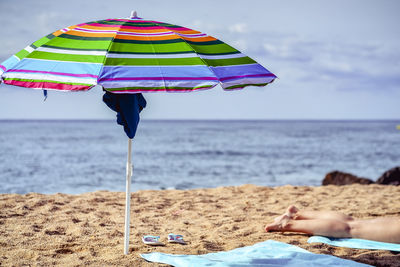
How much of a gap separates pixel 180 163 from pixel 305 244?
16.1 m

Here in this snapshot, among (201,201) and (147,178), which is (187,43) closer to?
(201,201)

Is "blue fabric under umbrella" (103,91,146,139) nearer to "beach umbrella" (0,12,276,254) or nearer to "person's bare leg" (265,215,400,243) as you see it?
"beach umbrella" (0,12,276,254)

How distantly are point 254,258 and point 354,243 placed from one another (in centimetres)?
135

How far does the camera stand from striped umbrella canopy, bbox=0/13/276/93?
9.72 ft

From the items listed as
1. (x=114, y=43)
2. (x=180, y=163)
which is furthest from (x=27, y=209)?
(x=180, y=163)

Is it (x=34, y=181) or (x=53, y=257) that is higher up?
(x=53, y=257)

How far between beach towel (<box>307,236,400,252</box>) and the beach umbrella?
215 centimetres

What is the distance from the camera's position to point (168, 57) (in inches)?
129

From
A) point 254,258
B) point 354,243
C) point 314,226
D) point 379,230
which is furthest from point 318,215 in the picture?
point 254,258

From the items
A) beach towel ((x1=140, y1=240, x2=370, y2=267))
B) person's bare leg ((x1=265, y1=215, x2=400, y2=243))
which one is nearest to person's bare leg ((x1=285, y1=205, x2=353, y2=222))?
person's bare leg ((x1=265, y1=215, x2=400, y2=243))

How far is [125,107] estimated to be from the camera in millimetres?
3643

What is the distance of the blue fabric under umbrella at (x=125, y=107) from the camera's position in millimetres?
3633

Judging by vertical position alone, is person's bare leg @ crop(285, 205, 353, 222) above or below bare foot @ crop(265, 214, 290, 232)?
above

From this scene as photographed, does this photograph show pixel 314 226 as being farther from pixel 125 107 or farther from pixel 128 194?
pixel 125 107
